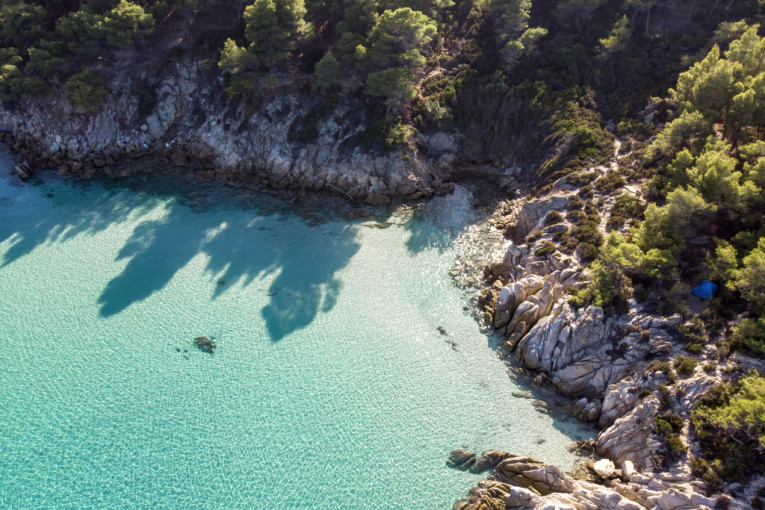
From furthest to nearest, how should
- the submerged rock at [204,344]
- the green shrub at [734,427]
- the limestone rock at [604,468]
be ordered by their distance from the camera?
1. the submerged rock at [204,344]
2. the limestone rock at [604,468]
3. the green shrub at [734,427]

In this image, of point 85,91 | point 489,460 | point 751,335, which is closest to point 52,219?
point 85,91

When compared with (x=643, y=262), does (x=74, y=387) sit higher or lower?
lower

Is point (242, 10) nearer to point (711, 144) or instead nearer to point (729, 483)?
point (711, 144)

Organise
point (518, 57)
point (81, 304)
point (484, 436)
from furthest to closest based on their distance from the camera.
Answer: point (518, 57), point (81, 304), point (484, 436)

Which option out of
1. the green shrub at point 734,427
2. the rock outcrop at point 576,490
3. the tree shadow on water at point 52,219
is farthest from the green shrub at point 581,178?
the tree shadow on water at point 52,219

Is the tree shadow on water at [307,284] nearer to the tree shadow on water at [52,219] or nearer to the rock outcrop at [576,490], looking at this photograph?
the rock outcrop at [576,490]

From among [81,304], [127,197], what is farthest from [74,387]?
[127,197]
